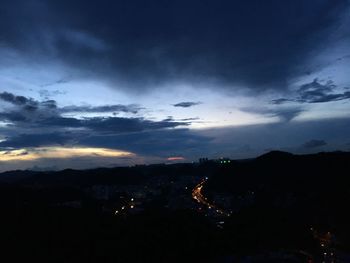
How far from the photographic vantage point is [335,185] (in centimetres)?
6000

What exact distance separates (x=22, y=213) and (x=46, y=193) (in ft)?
135

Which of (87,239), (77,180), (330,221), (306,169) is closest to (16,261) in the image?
(87,239)

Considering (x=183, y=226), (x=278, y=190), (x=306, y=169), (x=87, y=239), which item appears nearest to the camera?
(x=87, y=239)

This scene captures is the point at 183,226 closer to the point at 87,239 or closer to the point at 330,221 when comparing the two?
the point at 87,239

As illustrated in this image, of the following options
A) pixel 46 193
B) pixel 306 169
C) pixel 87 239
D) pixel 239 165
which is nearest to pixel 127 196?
pixel 46 193

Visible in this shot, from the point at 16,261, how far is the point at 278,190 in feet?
170

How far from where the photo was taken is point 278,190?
234 ft

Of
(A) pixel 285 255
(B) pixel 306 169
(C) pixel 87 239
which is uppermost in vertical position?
(B) pixel 306 169

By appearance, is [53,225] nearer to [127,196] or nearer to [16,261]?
[16,261]

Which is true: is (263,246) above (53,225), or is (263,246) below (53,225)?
below

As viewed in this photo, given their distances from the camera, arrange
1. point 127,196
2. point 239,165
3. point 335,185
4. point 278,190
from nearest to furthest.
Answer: point 335,185, point 278,190, point 127,196, point 239,165

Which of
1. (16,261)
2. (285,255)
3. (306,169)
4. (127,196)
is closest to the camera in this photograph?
(16,261)

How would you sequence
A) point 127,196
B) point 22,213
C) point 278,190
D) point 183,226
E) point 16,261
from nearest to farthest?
point 16,261 < point 183,226 < point 22,213 < point 278,190 < point 127,196

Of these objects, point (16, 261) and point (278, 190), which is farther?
point (278, 190)
